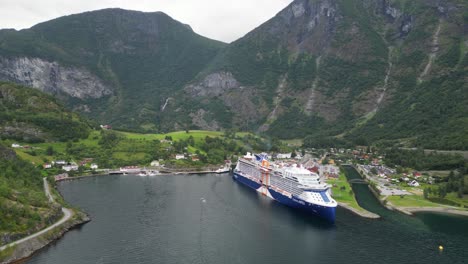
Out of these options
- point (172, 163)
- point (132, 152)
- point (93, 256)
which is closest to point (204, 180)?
point (172, 163)

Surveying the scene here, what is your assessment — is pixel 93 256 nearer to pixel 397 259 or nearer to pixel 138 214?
pixel 138 214

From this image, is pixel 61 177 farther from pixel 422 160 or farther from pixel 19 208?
pixel 422 160

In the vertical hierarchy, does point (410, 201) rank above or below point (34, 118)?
below

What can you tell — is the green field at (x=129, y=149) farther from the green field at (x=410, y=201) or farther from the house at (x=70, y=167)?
the green field at (x=410, y=201)

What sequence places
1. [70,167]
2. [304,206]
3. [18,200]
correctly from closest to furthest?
1. [18,200]
2. [304,206]
3. [70,167]

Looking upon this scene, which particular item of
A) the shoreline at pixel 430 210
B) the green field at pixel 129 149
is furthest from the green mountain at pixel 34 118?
Result: the shoreline at pixel 430 210

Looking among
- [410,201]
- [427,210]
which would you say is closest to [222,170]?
[410,201]

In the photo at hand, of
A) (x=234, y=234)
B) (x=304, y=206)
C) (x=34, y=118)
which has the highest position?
(x=34, y=118)
